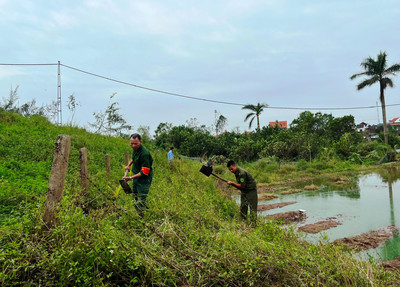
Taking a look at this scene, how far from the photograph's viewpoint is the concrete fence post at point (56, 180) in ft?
8.84

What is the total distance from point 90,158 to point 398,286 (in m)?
7.52

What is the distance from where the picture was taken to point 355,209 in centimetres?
820

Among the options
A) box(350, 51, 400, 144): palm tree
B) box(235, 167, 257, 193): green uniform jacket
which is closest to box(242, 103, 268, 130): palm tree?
box(350, 51, 400, 144): palm tree

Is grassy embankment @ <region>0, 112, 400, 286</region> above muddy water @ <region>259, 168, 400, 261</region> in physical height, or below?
above

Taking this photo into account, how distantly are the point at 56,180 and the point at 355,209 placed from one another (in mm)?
7972

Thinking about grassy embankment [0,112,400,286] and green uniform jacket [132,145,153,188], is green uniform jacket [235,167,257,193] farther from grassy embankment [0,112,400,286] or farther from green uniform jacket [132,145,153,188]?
grassy embankment [0,112,400,286]

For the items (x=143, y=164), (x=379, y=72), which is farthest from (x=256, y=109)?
(x=143, y=164)

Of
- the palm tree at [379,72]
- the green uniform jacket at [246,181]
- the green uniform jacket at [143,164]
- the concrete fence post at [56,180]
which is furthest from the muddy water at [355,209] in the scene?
the palm tree at [379,72]

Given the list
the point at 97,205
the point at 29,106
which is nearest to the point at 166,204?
the point at 97,205

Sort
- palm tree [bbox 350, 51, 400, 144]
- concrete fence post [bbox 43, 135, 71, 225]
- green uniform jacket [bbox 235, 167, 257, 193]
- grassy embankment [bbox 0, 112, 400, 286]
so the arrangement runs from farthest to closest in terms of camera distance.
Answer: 1. palm tree [bbox 350, 51, 400, 144]
2. green uniform jacket [bbox 235, 167, 257, 193]
3. concrete fence post [bbox 43, 135, 71, 225]
4. grassy embankment [bbox 0, 112, 400, 286]

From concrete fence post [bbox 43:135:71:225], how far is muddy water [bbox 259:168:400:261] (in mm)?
3233

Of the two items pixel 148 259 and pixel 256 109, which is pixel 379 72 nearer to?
pixel 256 109

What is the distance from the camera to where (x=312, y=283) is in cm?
236

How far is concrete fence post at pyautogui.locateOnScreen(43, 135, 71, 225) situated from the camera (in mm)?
2695
